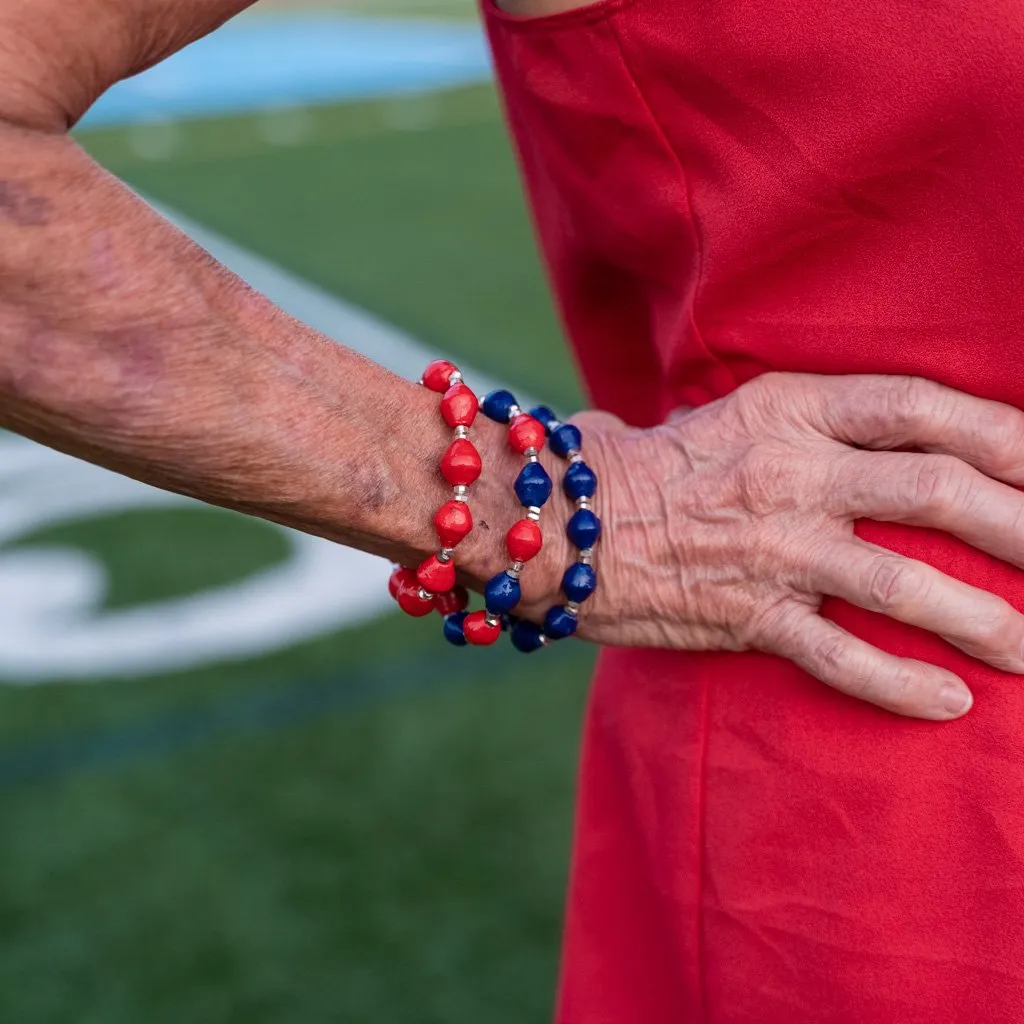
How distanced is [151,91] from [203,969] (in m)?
9.90

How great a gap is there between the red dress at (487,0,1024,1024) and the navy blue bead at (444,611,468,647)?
17 centimetres

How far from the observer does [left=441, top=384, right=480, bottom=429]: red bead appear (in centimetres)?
95

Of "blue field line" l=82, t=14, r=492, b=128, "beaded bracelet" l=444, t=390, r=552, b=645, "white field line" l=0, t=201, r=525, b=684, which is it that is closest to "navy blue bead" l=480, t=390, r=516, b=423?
"beaded bracelet" l=444, t=390, r=552, b=645

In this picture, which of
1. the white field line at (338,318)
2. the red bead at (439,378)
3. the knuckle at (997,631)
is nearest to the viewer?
the knuckle at (997,631)

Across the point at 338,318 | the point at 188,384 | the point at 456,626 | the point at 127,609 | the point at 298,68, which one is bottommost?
the point at 298,68

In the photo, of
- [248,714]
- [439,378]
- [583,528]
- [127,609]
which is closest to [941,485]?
[583,528]

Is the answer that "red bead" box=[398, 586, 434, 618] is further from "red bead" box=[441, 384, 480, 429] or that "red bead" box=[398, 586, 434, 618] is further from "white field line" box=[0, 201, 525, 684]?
"white field line" box=[0, 201, 525, 684]

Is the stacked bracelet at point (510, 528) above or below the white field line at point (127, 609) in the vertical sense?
above

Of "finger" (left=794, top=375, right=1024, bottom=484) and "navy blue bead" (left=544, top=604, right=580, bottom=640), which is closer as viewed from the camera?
"finger" (left=794, top=375, right=1024, bottom=484)

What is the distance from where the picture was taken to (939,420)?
90 centimetres

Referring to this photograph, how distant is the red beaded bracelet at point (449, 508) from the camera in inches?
36.6

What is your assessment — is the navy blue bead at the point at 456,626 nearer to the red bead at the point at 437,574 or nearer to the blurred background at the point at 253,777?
the red bead at the point at 437,574

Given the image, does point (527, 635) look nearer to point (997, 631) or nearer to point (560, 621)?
point (560, 621)

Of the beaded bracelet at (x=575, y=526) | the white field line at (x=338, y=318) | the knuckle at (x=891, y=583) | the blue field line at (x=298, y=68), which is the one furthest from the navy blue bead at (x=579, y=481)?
the blue field line at (x=298, y=68)
